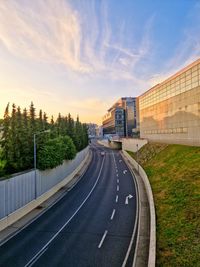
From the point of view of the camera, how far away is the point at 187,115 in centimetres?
5059

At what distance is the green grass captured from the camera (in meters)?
15.6

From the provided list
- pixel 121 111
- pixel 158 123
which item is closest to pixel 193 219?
pixel 158 123

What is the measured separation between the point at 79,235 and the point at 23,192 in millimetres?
9317

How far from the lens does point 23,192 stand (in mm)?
27422

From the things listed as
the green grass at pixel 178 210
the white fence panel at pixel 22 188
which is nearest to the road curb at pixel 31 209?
the white fence panel at pixel 22 188

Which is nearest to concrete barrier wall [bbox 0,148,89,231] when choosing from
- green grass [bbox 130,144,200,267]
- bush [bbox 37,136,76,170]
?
bush [bbox 37,136,76,170]

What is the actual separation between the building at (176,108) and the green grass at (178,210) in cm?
876

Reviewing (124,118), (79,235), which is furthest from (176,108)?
(124,118)

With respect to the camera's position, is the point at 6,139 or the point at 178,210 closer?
the point at 178,210

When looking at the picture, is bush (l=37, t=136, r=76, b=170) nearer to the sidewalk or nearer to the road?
the road

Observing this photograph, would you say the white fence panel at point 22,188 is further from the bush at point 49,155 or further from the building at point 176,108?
the building at point 176,108

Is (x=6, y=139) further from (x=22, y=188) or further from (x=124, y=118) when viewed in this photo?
(x=124, y=118)

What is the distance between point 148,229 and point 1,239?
1264cm

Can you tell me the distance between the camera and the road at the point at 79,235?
17000 mm
